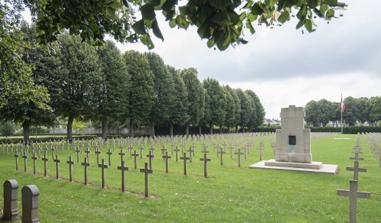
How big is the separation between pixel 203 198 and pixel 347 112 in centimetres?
9663

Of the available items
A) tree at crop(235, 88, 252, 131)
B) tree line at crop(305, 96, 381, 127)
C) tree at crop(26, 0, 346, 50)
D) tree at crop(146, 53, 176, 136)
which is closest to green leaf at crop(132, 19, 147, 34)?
tree at crop(26, 0, 346, 50)

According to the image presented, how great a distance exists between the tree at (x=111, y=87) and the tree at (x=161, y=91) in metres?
6.10

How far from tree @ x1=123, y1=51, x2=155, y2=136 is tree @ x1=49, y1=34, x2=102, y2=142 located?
7.21 meters

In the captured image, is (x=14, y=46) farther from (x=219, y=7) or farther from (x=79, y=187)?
(x=219, y=7)

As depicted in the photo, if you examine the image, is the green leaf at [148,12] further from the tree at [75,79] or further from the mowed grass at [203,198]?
the tree at [75,79]

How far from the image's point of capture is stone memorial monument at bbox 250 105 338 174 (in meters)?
15.7

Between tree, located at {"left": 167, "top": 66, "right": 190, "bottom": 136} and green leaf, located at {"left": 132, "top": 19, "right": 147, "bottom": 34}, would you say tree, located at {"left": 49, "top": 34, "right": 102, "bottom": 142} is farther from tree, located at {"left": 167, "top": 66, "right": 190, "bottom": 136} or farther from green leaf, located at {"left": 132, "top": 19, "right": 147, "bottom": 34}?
green leaf, located at {"left": 132, "top": 19, "right": 147, "bottom": 34}

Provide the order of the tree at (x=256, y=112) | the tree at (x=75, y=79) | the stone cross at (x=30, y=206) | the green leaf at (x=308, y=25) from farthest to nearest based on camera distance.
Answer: the tree at (x=256, y=112)
the tree at (x=75, y=79)
the stone cross at (x=30, y=206)
the green leaf at (x=308, y=25)

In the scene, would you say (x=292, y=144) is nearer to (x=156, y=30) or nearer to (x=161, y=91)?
(x=156, y=30)

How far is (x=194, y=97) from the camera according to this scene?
50.6 meters

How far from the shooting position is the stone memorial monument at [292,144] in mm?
15672

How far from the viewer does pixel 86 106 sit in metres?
31.2

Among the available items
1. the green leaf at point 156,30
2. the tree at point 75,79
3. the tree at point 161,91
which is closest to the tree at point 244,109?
the tree at point 161,91

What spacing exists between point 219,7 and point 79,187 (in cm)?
921
